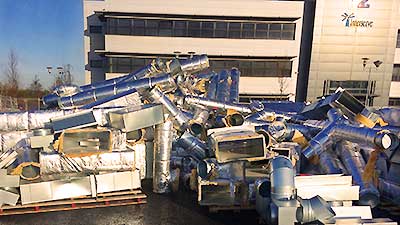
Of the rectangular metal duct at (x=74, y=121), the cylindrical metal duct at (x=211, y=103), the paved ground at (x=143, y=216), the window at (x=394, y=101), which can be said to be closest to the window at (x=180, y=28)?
the cylindrical metal duct at (x=211, y=103)

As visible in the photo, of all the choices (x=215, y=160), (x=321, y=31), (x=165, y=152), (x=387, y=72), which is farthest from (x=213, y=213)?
(x=387, y=72)

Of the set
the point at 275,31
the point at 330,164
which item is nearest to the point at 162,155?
the point at 330,164

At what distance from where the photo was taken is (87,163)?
6379 millimetres

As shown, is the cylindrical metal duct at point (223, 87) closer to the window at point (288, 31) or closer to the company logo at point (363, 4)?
the window at point (288, 31)

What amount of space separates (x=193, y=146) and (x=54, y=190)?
3.64 meters

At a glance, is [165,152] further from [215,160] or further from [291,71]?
[291,71]

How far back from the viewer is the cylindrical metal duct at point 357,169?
608cm

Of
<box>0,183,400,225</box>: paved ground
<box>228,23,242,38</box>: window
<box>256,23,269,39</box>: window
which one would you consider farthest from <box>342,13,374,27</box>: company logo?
<box>0,183,400,225</box>: paved ground

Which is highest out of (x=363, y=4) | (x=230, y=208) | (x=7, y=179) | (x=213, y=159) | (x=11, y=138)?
(x=363, y=4)

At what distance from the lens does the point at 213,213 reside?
6.23 metres

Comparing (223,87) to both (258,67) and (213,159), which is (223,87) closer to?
(213,159)

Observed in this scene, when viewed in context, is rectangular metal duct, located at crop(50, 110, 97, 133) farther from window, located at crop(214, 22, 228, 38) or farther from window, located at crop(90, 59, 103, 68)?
window, located at crop(90, 59, 103, 68)

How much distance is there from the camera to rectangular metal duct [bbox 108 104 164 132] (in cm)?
669

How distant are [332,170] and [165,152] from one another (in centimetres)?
419
